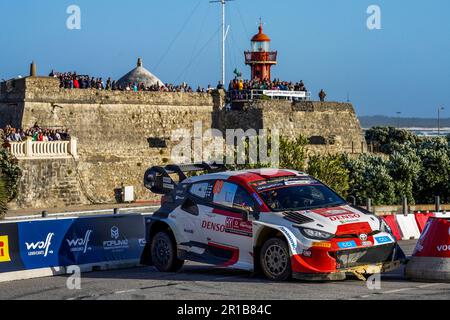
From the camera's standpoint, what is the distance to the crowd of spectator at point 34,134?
135 ft

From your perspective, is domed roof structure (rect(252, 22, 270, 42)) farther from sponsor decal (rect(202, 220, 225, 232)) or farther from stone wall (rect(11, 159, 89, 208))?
sponsor decal (rect(202, 220, 225, 232))

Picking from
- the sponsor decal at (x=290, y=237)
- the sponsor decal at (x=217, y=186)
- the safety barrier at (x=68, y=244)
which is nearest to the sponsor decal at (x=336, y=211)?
the sponsor decal at (x=290, y=237)

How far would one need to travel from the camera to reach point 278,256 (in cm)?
1518

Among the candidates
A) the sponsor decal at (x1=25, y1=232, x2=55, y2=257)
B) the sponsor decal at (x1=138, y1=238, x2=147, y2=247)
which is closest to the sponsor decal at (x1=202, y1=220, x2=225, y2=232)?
the sponsor decal at (x1=25, y1=232, x2=55, y2=257)

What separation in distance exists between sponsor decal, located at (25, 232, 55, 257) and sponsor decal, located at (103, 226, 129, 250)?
134 centimetres

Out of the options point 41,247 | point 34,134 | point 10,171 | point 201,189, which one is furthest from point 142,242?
point 34,134

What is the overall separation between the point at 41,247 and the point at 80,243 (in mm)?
927

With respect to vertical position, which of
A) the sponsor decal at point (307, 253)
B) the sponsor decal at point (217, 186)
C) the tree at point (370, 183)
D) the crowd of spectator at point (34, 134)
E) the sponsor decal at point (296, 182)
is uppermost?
the crowd of spectator at point (34, 134)

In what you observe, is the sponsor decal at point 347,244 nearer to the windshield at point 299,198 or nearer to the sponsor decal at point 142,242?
the windshield at point 299,198

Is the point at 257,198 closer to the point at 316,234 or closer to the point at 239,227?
the point at 239,227

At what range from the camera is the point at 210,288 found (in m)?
14.9

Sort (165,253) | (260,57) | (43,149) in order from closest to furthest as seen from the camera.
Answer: (165,253), (43,149), (260,57)

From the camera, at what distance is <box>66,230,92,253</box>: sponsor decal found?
1836 cm

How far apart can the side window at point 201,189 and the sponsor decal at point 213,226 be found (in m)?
0.48
